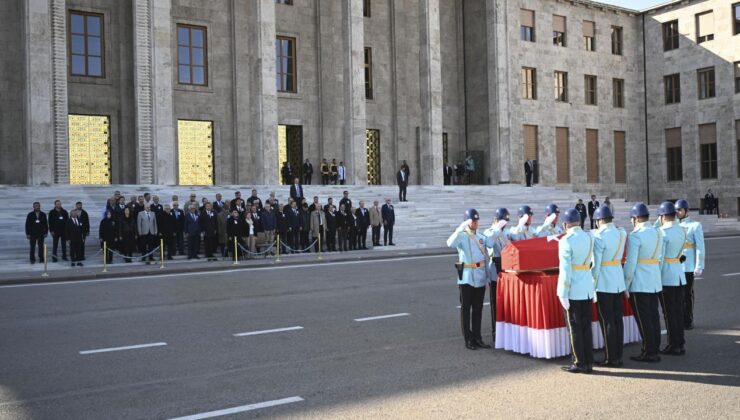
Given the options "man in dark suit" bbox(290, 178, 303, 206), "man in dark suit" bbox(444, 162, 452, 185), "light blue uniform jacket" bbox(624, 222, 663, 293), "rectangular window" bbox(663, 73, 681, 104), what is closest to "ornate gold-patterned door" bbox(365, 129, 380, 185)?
"man in dark suit" bbox(444, 162, 452, 185)

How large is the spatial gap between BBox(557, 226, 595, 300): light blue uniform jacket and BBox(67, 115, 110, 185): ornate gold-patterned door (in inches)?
1109

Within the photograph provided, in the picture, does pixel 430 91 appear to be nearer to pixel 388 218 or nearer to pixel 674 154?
pixel 388 218

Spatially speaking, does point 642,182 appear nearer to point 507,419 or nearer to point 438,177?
point 438,177

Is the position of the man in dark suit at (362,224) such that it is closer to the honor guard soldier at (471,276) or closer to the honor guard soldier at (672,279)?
the honor guard soldier at (471,276)

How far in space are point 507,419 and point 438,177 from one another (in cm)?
3220

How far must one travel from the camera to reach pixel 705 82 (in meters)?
45.8

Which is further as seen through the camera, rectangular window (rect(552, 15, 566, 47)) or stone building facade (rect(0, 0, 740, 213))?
rectangular window (rect(552, 15, 566, 47))

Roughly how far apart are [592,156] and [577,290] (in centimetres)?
4220

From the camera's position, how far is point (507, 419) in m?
6.13

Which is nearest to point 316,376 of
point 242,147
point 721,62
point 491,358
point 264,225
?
point 491,358

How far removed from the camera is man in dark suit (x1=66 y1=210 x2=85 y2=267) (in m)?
20.0

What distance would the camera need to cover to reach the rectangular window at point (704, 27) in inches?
1770

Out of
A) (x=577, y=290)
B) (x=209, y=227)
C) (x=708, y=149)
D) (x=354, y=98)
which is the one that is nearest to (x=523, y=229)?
(x=577, y=290)

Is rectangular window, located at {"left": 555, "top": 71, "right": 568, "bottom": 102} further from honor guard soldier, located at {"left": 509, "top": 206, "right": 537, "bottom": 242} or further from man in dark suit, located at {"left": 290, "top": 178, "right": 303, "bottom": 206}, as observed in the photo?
honor guard soldier, located at {"left": 509, "top": 206, "right": 537, "bottom": 242}
